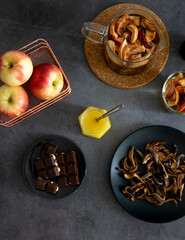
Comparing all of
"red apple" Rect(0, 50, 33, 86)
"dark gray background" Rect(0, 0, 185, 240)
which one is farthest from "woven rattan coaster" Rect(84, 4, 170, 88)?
"red apple" Rect(0, 50, 33, 86)

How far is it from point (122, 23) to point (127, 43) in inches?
3.2

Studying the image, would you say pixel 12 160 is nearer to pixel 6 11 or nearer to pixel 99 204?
pixel 99 204

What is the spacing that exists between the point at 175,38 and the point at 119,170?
0.63 meters

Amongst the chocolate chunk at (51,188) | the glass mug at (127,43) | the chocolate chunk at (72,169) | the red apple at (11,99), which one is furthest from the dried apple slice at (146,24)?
the chocolate chunk at (51,188)

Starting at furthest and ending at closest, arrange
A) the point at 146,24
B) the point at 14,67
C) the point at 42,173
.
Answer: the point at 42,173, the point at 146,24, the point at 14,67

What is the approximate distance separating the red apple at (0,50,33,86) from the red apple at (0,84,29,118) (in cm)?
4

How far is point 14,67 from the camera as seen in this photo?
0.82 metres

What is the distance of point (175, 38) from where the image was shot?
3.52 ft

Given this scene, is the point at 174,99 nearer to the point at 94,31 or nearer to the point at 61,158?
the point at 94,31

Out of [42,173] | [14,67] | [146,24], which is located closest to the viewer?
[14,67]

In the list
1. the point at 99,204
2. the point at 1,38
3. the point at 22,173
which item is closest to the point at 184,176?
the point at 99,204

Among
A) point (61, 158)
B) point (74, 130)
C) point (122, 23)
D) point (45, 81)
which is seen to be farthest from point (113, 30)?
point (61, 158)

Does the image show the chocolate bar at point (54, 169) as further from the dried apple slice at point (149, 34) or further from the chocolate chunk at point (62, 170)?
the dried apple slice at point (149, 34)

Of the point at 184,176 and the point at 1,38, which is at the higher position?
the point at 1,38
